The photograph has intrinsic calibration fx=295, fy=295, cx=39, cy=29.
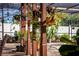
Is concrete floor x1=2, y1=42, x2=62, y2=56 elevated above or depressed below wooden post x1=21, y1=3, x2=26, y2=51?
below

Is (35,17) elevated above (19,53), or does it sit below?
above

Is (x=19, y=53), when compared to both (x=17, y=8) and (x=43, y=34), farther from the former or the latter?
(x=17, y=8)

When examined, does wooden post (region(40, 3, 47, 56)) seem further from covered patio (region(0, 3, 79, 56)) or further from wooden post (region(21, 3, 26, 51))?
wooden post (region(21, 3, 26, 51))

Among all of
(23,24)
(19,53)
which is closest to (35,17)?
(23,24)

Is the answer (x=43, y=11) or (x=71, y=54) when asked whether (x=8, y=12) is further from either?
(x=71, y=54)

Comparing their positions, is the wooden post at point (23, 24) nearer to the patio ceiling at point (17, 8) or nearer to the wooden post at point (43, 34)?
the patio ceiling at point (17, 8)

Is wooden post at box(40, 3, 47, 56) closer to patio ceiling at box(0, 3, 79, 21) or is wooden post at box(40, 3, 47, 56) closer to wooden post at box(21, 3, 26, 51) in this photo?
patio ceiling at box(0, 3, 79, 21)

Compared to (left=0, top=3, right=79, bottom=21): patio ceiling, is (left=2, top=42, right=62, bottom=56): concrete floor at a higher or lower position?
lower

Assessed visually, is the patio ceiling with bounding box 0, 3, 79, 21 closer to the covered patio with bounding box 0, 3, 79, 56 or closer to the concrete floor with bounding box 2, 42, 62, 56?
the covered patio with bounding box 0, 3, 79, 56

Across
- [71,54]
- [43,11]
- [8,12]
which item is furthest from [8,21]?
[71,54]

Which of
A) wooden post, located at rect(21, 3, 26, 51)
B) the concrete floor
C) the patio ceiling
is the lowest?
the concrete floor

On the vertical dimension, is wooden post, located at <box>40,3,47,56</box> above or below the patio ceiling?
below

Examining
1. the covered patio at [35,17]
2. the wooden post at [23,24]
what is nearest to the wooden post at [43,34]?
the covered patio at [35,17]

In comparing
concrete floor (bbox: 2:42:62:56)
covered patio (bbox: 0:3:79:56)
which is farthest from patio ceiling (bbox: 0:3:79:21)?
concrete floor (bbox: 2:42:62:56)
